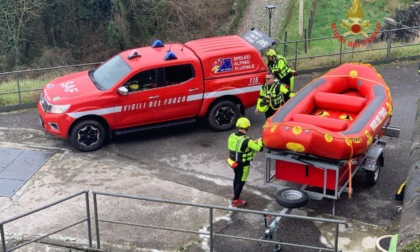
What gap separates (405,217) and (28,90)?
11.0 metres

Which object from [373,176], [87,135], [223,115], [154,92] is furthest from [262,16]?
[373,176]

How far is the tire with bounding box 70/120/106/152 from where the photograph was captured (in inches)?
517

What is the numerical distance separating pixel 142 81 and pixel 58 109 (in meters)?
1.87

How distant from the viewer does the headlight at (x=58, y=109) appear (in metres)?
12.9

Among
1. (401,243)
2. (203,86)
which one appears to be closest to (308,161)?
(401,243)

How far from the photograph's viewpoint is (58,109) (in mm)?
12914

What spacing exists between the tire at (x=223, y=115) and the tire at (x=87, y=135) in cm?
248

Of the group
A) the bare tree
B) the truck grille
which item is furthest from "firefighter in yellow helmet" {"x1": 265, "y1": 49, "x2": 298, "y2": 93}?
the bare tree

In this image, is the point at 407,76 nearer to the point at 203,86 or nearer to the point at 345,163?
the point at 203,86

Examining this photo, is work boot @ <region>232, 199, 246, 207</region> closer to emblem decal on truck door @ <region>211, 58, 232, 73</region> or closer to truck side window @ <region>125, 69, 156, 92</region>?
truck side window @ <region>125, 69, 156, 92</region>

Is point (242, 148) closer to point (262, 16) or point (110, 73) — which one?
point (110, 73)

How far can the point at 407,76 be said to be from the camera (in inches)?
674

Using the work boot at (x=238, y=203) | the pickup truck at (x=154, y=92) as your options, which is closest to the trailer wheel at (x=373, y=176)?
the work boot at (x=238, y=203)

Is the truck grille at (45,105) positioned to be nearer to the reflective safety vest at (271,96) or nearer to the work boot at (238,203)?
the reflective safety vest at (271,96)
